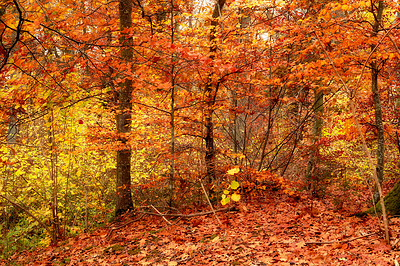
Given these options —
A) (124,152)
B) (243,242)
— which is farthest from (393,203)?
(124,152)

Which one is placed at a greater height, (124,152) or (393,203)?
(124,152)

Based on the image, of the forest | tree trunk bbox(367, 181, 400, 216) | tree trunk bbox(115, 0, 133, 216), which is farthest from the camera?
tree trunk bbox(115, 0, 133, 216)

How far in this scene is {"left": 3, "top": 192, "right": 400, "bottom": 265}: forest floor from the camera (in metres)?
3.40

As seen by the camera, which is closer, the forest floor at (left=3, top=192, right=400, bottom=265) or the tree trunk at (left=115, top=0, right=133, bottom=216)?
the forest floor at (left=3, top=192, right=400, bottom=265)

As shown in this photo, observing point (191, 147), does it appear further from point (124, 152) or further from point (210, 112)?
point (124, 152)

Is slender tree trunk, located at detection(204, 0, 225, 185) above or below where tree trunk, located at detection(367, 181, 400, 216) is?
above

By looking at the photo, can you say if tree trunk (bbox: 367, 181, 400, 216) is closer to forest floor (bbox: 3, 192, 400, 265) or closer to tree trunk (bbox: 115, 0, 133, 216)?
forest floor (bbox: 3, 192, 400, 265)

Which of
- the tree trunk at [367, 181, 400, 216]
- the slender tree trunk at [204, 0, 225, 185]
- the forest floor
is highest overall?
the slender tree trunk at [204, 0, 225, 185]

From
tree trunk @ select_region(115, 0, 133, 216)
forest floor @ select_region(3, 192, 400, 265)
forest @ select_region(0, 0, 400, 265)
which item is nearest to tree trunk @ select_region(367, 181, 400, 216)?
forest @ select_region(0, 0, 400, 265)

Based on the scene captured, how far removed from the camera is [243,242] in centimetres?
425

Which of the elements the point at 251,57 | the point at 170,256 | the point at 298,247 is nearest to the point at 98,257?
the point at 170,256

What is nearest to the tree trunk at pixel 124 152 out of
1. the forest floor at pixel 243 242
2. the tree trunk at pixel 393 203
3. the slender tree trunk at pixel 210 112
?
the forest floor at pixel 243 242

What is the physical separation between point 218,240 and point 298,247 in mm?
1238

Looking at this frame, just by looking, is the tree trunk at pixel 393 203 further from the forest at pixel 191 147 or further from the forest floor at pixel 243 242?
the forest floor at pixel 243 242
